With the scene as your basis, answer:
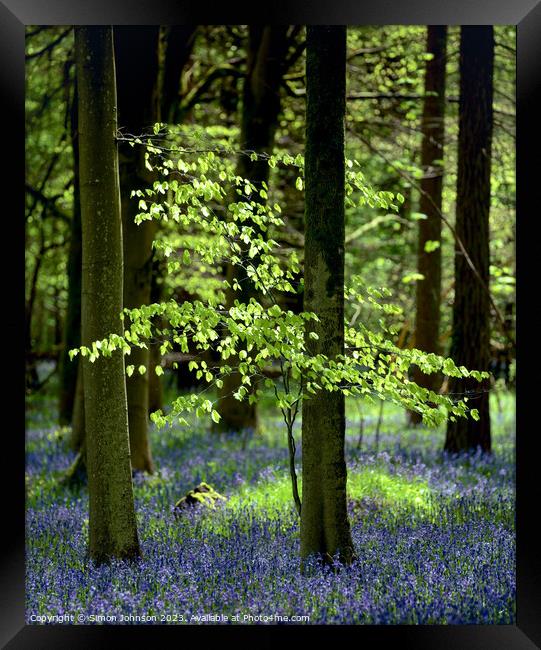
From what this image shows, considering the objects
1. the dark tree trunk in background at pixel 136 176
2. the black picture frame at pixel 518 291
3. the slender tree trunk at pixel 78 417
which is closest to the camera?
the black picture frame at pixel 518 291

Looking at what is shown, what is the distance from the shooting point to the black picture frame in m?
5.15

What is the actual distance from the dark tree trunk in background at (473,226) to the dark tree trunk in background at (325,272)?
171 inches

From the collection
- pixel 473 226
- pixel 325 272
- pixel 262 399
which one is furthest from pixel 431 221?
pixel 325 272

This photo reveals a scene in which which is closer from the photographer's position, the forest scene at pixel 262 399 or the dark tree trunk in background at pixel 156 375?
the forest scene at pixel 262 399

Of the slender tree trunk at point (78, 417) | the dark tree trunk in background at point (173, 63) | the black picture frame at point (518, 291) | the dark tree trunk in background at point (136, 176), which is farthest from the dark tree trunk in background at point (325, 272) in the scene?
the dark tree trunk in background at point (173, 63)

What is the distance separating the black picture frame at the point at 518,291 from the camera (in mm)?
5148

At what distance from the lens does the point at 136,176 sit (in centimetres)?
846

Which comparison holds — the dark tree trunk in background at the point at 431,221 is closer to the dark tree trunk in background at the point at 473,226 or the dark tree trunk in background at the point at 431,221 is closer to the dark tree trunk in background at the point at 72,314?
the dark tree trunk in background at the point at 473,226

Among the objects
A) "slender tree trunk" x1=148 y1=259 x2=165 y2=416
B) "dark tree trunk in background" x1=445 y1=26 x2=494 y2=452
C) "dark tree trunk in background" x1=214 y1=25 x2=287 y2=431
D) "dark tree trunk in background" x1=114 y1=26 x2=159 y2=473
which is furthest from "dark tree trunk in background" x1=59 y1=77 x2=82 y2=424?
"dark tree trunk in background" x1=445 y1=26 x2=494 y2=452

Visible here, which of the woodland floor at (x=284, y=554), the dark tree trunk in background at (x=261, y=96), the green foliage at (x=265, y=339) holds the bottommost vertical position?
the woodland floor at (x=284, y=554)

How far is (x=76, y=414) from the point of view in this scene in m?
9.98
